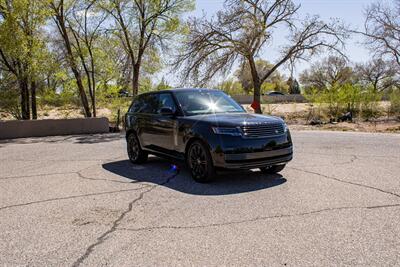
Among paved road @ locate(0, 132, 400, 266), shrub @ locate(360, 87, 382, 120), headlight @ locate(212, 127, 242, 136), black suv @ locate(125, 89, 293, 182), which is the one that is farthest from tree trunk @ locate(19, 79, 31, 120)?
shrub @ locate(360, 87, 382, 120)

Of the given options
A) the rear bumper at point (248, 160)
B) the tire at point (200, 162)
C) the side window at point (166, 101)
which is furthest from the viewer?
the side window at point (166, 101)

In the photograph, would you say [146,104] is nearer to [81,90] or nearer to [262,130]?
[262,130]

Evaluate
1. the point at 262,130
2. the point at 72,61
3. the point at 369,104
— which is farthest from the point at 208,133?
the point at 369,104

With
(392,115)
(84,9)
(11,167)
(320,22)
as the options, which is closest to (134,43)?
(84,9)

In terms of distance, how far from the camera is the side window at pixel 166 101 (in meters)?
7.26

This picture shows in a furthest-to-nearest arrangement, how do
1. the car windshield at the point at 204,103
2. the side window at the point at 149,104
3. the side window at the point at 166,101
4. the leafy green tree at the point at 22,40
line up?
the leafy green tree at the point at 22,40 < the side window at the point at 149,104 < the side window at the point at 166,101 < the car windshield at the point at 204,103

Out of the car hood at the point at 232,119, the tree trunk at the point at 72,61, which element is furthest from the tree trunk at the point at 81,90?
the car hood at the point at 232,119

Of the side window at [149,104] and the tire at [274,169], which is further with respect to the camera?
the side window at [149,104]

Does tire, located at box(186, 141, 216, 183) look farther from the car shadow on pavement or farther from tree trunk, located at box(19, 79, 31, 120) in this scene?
tree trunk, located at box(19, 79, 31, 120)

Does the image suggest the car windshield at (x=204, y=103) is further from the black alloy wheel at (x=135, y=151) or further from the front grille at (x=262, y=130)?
the black alloy wheel at (x=135, y=151)

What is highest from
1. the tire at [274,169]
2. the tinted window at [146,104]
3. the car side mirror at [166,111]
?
the tinted window at [146,104]

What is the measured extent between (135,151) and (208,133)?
118 inches

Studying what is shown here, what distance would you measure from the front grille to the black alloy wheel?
319 cm

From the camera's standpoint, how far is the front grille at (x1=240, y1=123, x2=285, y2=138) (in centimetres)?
594
